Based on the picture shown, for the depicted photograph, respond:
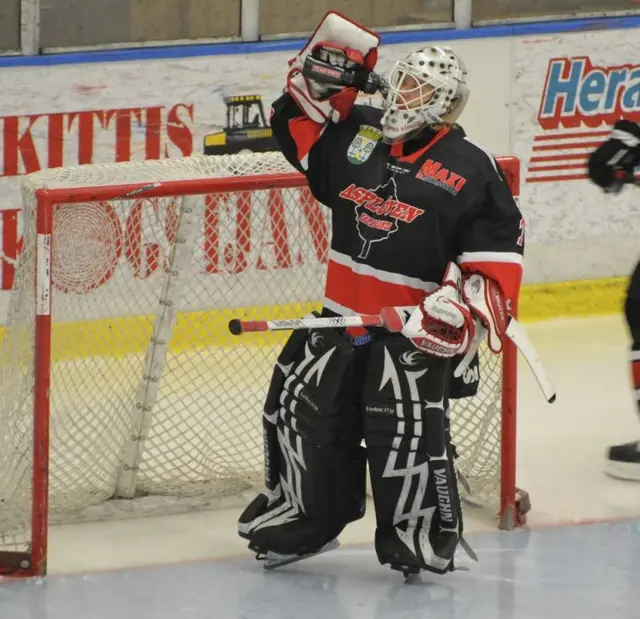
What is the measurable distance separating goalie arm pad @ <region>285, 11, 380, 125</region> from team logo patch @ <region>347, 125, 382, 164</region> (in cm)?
7

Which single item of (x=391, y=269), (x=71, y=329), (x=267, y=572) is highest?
(x=391, y=269)

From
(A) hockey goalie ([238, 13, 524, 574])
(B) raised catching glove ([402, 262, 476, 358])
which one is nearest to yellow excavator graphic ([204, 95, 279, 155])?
(A) hockey goalie ([238, 13, 524, 574])

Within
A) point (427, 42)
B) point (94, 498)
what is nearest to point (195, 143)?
point (427, 42)

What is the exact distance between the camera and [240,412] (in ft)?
18.0

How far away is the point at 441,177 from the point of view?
4402 millimetres

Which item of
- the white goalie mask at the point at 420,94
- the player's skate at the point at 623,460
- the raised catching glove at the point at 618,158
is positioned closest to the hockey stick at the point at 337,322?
the white goalie mask at the point at 420,94

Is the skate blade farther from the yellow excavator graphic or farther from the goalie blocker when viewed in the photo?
the yellow excavator graphic

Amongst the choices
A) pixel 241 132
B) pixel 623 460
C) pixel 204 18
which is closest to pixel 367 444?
pixel 623 460

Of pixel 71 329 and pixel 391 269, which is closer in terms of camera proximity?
pixel 391 269

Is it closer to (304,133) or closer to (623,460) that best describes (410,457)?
(304,133)

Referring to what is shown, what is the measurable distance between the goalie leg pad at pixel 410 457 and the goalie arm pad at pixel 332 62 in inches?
22.6

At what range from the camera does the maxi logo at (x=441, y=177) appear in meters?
4.39

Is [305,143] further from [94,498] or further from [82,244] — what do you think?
[94,498]

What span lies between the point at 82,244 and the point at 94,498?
0.77 m
